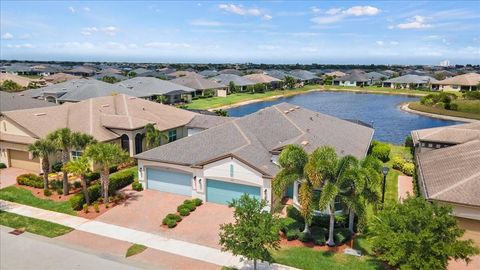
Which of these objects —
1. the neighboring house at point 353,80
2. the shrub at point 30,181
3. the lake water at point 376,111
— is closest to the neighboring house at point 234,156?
the shrub at point 30,181

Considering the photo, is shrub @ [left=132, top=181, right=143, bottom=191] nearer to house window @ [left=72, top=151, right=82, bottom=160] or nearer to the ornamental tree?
house window @ [left=72, top=151, right=82, bottom=160]

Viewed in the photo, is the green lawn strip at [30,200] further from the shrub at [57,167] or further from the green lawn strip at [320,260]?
the green lawn strip at [320,260]

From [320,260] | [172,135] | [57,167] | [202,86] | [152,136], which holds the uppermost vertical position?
[202,86]

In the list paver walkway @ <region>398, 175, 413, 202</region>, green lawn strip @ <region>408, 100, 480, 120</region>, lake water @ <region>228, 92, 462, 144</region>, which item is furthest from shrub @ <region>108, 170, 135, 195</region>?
green lawn strip @ <region>408, 100, 480, 120</region>

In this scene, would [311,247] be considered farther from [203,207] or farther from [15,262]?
[15,262]

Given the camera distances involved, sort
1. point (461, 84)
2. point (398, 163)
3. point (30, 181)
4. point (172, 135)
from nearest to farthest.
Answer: point (30, 181), point (398, 163), point (172, 135), point (461, 84)

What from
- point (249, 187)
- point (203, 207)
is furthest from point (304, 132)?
point (203, 207)

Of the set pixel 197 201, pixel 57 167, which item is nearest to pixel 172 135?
pixel 57 167

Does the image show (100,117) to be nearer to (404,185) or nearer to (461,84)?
(404,185)
